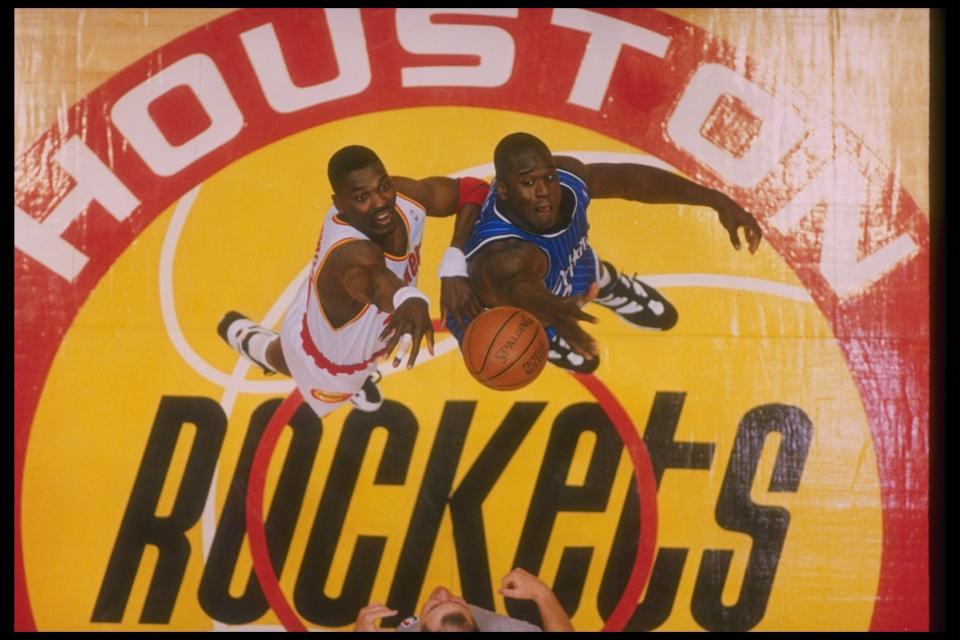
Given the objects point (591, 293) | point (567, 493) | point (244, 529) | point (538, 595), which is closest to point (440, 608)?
point (538, 595)

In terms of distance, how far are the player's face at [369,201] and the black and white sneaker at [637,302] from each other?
0.84 metres

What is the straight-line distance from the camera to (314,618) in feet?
12.7

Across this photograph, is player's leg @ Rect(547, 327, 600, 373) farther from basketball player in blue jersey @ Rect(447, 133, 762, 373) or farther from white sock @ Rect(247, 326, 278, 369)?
white sock @ Rect(247, 326, 278, 369)

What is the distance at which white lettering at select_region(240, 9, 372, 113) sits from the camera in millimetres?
3918

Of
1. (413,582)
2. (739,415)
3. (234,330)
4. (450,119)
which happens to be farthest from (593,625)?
(450,119)

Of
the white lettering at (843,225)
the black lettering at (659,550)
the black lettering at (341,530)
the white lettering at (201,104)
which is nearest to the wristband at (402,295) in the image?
the black lettering at (341,530)

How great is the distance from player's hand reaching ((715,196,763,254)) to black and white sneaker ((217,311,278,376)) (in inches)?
69.1

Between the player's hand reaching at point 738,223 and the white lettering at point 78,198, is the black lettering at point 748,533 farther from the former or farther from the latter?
the white lettering at point 78,198

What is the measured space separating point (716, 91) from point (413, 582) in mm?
2179

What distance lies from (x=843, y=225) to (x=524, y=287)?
124 centimetres

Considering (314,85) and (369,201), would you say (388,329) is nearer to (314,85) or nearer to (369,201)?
(369,201)

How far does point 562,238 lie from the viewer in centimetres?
389

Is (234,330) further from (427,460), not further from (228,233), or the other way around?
(427,460)

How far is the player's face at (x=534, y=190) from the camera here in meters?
3.88
